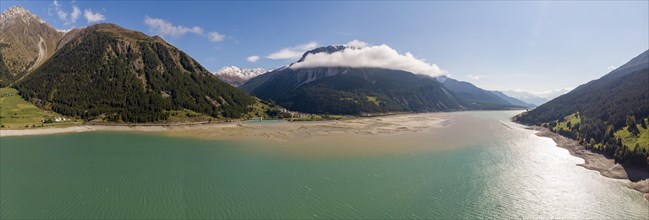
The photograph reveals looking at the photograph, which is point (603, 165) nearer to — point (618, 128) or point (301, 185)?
point (618, 128)

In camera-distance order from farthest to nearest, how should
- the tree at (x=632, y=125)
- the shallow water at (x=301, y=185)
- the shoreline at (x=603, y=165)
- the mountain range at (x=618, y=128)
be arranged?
the tree at (x=632, y=125) < the mountain range at (x=618, y=128) < the shoreline at (x=603, y=165) < the shallow water at (x=301, y=185)

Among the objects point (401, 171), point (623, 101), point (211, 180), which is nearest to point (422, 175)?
point (401, 171)

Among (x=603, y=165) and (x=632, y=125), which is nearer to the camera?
(x=603, y=165)

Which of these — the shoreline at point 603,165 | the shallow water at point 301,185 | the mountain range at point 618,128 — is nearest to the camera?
the shallow water at point 301,185

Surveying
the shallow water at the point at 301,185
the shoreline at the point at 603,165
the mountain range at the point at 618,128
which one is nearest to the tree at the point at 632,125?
the mountain range at the point at 618,128

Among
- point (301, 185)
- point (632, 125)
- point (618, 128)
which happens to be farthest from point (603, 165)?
point (301, 185)

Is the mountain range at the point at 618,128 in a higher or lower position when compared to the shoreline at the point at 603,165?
higher

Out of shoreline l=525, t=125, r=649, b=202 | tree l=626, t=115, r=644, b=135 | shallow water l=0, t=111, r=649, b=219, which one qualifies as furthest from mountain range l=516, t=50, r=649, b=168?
shallow water l=0, t=111, r=649, b=219

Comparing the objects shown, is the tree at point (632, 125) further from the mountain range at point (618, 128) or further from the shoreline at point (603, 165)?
the shoreline at point (603, 165)
